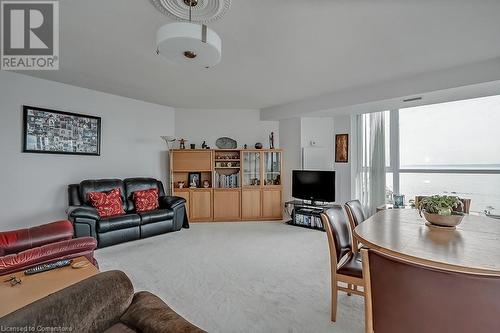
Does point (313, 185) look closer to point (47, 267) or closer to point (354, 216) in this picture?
point (354, 216)

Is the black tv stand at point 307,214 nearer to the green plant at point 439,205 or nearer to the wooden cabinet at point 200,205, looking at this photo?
the wooden cabinet at point 200,205

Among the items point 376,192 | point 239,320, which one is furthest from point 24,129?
point 376,192

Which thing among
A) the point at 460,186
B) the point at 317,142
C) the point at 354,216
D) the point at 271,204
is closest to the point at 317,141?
the point at 317,142

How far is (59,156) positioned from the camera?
395cm

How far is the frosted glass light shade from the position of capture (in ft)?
5.27

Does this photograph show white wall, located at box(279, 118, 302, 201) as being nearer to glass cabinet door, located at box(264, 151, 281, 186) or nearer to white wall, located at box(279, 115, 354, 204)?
white wall, located at box(279, 115, 354, 204)

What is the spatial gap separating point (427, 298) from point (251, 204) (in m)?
4.49

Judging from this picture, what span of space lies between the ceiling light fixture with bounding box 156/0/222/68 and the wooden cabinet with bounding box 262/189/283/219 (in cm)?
384

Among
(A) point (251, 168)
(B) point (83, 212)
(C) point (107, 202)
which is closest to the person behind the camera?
(B) point (83, 212)

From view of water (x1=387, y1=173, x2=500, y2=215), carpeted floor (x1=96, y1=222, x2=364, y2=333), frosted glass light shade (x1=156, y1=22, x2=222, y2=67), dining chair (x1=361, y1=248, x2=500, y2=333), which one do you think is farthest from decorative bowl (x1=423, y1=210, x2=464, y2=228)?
view of water (x1=387, y1=173, x2=500, y2=215)

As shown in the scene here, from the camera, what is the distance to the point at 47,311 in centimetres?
95

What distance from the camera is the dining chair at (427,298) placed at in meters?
0.92

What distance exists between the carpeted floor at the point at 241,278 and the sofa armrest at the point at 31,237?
2.95 ft

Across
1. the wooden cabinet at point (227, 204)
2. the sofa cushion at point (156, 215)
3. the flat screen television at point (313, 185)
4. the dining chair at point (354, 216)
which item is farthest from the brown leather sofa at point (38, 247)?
the flat screen television at point (313, 185)
